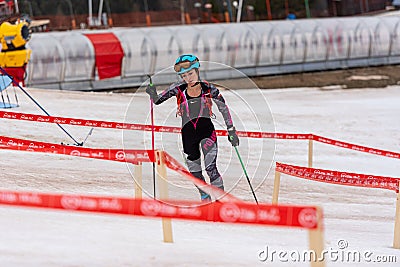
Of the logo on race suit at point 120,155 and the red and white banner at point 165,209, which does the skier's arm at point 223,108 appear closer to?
the logo on race suit at point 120,155

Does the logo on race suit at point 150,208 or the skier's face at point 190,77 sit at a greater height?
the skier's face at point 190,77

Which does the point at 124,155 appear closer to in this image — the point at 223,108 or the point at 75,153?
the point at 75,153

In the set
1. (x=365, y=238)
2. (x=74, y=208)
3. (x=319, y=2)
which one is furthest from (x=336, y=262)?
(x=319, y=2)

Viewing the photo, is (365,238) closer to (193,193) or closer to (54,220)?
(193,193)

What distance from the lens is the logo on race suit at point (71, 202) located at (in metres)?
4.81

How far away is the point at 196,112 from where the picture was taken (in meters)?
7.83

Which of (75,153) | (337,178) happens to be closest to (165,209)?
(75,153)

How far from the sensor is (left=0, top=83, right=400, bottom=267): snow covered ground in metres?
5.99

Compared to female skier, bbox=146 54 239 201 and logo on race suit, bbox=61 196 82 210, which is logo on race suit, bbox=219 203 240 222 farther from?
female skier, bbox=146 54 239 201

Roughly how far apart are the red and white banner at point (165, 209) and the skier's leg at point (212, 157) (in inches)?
122

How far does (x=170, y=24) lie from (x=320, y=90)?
744cm

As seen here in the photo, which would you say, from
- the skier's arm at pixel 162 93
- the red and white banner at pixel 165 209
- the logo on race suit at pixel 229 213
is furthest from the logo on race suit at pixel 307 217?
the skier's arm at pixel 162 93

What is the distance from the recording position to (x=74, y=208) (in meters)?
4.81

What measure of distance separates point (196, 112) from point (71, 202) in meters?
3.19
